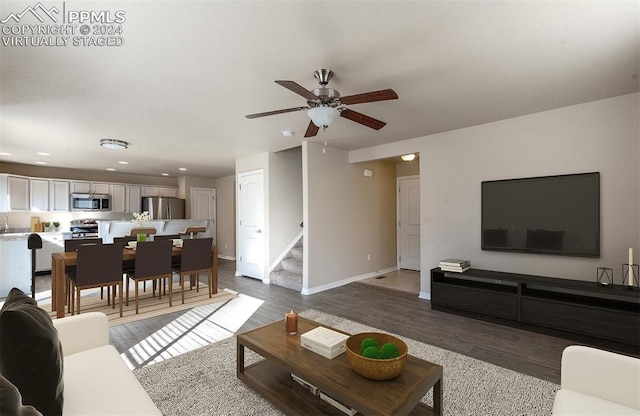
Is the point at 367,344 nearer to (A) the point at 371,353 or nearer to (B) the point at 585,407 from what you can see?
(A) the point at 371,353

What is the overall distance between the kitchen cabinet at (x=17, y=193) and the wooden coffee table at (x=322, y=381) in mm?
7352

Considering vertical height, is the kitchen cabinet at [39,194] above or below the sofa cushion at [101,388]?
above

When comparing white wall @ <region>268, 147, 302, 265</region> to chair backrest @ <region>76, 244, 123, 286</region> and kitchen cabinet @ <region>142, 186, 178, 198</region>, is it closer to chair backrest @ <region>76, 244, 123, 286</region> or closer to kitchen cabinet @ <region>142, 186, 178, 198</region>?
chair backrest @ <region>76, 244, 123, 286</region>

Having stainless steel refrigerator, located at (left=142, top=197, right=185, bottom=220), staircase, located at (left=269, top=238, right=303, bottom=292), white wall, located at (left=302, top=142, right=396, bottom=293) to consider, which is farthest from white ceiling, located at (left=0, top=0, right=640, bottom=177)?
stainless steel refrigerator, located at (left=142, top=197, right=185, bottom=220)

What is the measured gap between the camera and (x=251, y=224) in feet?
19.5

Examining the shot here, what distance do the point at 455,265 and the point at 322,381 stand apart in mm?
2793

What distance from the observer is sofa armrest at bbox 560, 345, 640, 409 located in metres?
1.32

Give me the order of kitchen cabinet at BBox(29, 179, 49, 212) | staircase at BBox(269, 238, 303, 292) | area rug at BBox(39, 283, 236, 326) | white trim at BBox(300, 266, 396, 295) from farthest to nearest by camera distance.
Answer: kitchen cabinet at BBox(29, 179, 49, 212)
staircase at BBox(269, 238, 303, 292)
white trim at BBox(300, 266, 396, 295)
area rug at BBox(39, 283, 236, 326)

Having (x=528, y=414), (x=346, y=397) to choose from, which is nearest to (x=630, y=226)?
(x=528, y=414)

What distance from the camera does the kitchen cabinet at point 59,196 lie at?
6.95 meters

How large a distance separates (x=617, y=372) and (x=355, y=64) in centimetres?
237

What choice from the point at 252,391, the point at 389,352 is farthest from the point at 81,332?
the point at 389,352

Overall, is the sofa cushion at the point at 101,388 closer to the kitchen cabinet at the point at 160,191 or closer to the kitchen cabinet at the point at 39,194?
the kitchen cabinet at the point at 39,194

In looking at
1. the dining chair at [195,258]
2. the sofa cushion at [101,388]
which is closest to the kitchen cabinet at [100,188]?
the dining chair at [195,258]
